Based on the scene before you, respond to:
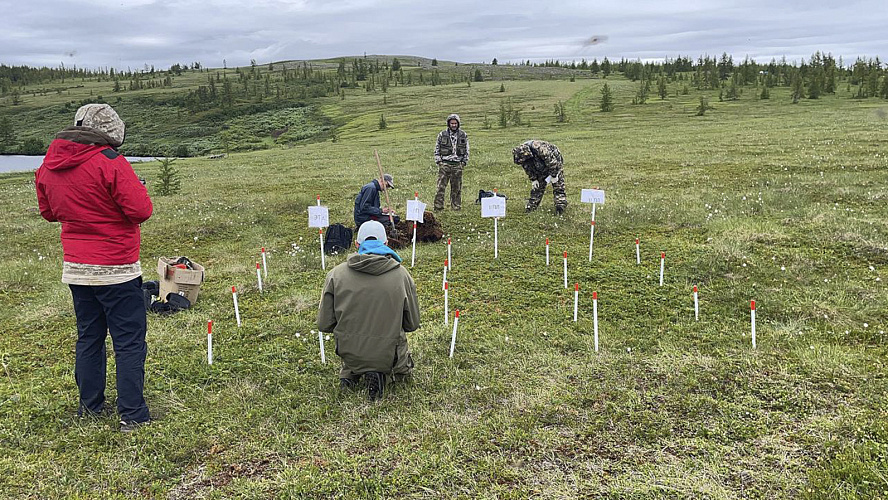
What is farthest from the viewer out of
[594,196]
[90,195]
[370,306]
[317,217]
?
[594,196]

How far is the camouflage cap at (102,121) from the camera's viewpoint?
5.14 m

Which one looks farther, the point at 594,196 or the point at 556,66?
the point at 556,66

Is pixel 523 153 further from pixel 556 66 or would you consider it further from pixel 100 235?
pixel 556 66

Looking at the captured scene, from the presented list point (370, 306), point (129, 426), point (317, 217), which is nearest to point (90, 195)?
point (129, 426)

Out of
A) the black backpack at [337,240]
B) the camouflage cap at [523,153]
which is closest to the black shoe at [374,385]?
the black backpack at [337,240]

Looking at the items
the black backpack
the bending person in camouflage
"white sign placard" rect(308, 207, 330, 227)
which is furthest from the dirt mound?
the bending person in camouflage

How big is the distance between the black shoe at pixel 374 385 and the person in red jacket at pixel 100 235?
7.47 ft

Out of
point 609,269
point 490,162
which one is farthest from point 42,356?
point 490,162

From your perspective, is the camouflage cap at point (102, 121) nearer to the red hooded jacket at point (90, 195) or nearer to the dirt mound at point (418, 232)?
the red hooded jacket at point (90, 195)

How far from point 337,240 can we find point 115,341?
7443mm

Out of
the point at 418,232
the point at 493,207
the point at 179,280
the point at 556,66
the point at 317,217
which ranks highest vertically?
the point at 556,66

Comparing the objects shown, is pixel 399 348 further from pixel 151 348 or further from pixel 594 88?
pixel 594 88

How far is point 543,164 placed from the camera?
14.5m

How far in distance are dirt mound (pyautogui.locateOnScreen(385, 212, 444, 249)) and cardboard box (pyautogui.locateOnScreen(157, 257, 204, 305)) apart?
4.40 m
